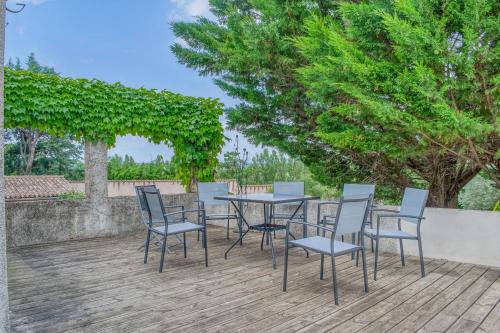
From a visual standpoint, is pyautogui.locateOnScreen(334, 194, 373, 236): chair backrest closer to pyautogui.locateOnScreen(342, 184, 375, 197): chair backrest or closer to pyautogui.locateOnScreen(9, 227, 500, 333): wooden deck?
pyautogui.locateOnScreen(9, 227, 500, 333): wooden deck

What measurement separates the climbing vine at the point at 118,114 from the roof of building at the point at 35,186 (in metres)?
9.10

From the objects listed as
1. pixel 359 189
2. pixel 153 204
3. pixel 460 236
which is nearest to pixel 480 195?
pixel 460 236

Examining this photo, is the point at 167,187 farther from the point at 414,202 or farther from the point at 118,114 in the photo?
the point at 414,202

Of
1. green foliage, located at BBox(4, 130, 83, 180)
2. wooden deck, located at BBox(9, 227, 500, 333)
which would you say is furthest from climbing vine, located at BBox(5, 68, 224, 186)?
green foliage, located at BBox(4, 130, 83, 180)

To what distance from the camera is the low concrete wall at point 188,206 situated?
4.11 metres

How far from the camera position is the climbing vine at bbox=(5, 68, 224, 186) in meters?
5.20

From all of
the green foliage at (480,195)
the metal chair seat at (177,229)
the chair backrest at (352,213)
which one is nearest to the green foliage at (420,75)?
the chair backrest at (352,213)

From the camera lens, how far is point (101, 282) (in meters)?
3.48

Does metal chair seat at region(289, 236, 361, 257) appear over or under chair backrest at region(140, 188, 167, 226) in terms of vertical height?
under

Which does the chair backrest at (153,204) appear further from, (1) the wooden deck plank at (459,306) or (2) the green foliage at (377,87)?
(1) the wooden deck plank at (459,306)

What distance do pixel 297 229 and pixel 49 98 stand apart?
13.7ft

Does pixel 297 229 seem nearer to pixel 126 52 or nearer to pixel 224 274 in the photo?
pixel 224 274

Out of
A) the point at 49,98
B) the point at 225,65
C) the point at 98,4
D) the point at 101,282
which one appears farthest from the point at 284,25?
the point at 98,4

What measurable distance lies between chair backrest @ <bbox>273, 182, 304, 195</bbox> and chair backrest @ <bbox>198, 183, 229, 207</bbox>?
2.92 feet
